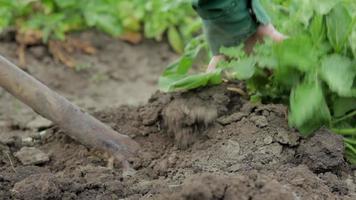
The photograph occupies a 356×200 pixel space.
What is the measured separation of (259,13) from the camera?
2438mm

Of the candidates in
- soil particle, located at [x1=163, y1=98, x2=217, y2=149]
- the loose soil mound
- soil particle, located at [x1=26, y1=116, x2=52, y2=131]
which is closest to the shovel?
the loose soil mound

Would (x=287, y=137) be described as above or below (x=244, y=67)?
below

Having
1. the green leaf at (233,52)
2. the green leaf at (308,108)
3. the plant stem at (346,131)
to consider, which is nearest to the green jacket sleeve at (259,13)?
the green leaf at (233,52)

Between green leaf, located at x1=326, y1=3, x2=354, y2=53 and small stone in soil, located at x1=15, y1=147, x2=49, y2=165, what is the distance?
1001mm

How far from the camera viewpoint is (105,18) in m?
4.53

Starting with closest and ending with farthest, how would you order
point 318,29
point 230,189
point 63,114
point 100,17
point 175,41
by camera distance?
point 230,189 < point 318,29 < point 63,114 < point 100,17 < point 175,41

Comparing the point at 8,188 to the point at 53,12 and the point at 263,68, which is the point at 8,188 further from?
the point at 53,12

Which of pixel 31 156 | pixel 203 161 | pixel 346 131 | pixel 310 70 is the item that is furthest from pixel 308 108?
pixel 31 156

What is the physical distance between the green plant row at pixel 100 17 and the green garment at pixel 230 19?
1813 millimetres

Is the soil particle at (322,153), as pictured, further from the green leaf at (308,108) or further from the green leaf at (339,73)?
the green leaf at (339,73)

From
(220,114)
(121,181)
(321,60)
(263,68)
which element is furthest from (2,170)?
(321,60)

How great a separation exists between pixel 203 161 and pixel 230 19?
50 cm

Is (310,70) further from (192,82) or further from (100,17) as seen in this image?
(100,17)

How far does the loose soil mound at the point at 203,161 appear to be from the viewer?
197cm
